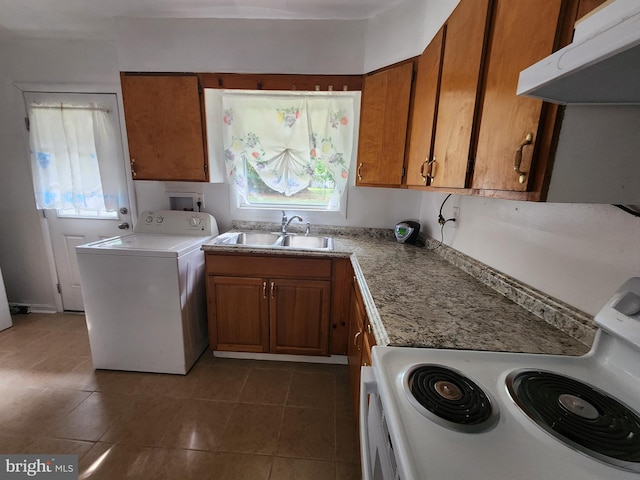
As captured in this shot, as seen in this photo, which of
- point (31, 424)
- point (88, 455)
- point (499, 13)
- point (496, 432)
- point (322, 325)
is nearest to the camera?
point (496, 432)

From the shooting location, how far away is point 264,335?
2.03 m

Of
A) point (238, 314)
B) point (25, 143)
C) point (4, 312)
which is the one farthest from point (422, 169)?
point (4, 312)

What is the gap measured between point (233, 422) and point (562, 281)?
1779 millimetres

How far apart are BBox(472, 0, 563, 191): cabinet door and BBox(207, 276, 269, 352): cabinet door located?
154cm

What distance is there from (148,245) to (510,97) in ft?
7.15

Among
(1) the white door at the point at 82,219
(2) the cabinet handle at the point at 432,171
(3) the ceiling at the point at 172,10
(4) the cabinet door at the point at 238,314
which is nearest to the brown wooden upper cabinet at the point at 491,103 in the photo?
(2) the cabinet handle at the point at 432,171

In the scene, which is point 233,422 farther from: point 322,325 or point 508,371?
point 508,371

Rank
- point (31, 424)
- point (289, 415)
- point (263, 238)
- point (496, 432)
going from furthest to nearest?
point (263, 238) < point (289, 415) < point (31, 424) < point (496, 432)

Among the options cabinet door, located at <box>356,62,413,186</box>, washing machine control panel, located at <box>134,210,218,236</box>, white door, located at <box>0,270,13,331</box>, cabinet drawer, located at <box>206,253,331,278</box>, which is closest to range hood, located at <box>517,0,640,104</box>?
cabinet door, located at <box>356,62,413,186</box>

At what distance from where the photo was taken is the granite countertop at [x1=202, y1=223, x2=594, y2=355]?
0.79 metres

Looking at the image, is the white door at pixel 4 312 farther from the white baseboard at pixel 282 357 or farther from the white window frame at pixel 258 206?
the white window frame at pixel 258 206

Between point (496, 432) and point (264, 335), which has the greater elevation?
point (496, 432)

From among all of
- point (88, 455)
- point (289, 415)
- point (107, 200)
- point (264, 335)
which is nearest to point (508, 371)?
point (289, 415)

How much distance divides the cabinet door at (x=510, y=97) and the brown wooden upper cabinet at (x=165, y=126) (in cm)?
188
